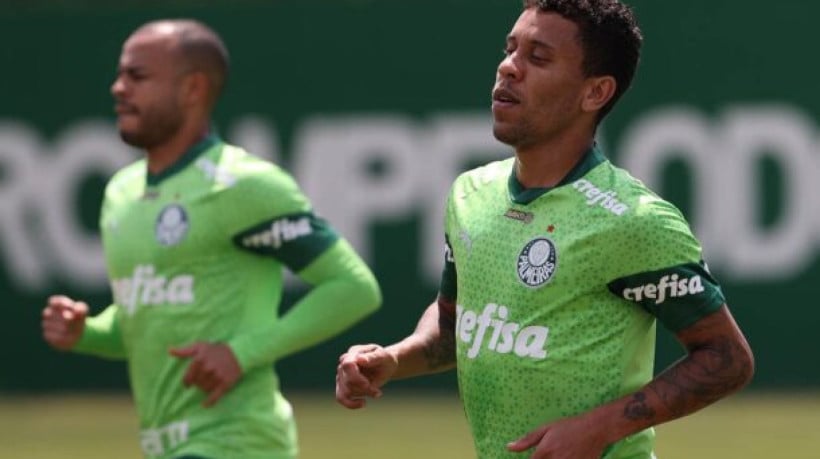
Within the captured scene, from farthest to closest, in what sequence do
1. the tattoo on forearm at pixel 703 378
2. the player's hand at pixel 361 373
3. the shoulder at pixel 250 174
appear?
the shoulder at pixel 250 174
the player's hand at pixel 361 373
the tattoo on forearm at pixel 703 378

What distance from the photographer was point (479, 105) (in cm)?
1559

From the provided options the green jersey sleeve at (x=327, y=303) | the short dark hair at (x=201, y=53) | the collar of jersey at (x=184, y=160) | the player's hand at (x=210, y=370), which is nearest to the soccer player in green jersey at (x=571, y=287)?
the player's hand at (x=210, y=370)

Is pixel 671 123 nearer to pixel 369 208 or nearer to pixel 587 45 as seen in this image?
pixel 369 208

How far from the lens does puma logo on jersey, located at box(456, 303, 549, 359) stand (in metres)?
5.11

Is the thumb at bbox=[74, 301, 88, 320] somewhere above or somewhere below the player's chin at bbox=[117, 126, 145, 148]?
below

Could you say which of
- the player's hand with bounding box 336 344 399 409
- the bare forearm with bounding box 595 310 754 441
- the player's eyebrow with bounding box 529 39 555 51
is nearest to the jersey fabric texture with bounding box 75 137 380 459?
the player's hand with bounding box 336 344 399 409

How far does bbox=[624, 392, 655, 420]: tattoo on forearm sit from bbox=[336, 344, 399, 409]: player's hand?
68 cm

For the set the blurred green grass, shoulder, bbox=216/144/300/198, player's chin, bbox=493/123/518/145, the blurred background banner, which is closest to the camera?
player's chin, bbox=493/123/518/145

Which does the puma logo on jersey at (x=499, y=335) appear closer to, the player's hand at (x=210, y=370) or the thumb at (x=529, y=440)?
the thumb at (x=529, y=440)

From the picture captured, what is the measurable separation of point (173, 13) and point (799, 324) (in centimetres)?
575

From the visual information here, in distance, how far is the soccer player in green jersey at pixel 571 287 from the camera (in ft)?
16.3

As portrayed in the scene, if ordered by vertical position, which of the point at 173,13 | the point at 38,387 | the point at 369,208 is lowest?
the point at 38,387

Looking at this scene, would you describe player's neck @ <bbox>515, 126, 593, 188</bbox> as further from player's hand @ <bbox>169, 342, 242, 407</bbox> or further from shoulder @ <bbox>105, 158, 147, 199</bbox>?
shoulder @ <bbox>105, 158, 147, 199</bbox>

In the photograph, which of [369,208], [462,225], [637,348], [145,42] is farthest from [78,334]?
[369,208]
